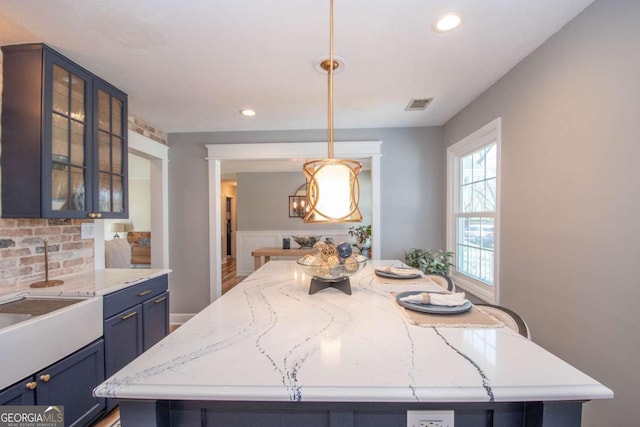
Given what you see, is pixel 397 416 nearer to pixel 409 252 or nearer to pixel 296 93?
pixel 296 93

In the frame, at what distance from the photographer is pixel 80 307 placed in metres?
1.54

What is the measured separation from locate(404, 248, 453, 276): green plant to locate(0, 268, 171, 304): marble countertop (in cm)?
252

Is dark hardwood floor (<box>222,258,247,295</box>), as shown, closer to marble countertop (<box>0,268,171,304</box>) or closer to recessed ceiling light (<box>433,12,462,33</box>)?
marble countertop (<box>0,268,171,304</box>)

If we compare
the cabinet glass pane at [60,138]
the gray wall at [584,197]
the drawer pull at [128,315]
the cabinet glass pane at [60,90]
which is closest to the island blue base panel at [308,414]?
the gray wall at [584,197]

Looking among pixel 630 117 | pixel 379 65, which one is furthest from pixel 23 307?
pixel 630 117

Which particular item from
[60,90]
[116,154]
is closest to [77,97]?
[60,90]

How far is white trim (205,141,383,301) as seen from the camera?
3193 mm

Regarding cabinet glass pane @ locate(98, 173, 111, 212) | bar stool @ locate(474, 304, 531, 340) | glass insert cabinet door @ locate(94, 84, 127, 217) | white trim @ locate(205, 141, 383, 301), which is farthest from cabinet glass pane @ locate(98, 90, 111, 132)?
bar stool @ locate(474, 304, 531, 340)

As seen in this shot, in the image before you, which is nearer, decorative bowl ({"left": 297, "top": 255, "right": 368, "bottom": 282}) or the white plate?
the white plate

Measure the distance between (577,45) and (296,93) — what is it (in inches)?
71.0

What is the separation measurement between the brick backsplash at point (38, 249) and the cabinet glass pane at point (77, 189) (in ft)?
0.91

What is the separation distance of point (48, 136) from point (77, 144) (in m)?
0.21

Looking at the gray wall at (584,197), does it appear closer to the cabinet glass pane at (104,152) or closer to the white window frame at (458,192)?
the white window frame at (458,192)

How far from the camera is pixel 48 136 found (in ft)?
5.38
